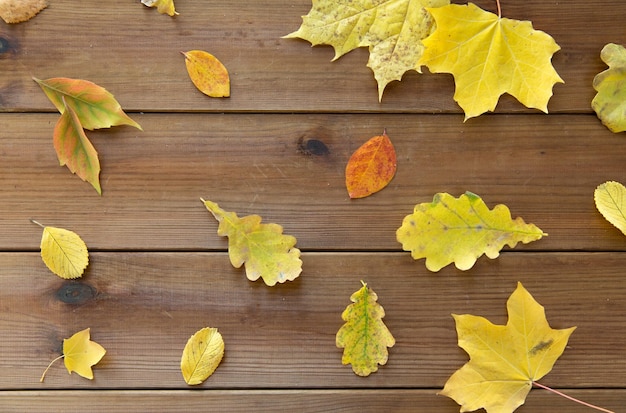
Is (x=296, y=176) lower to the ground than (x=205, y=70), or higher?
lower

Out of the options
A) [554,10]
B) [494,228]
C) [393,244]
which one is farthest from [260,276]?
[554,10]

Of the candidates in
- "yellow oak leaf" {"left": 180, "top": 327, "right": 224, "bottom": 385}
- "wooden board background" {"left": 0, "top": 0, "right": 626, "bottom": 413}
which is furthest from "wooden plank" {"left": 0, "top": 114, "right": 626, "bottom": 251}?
"yellow oak leaf" {"left": 180, "top": 327, "right": 224, "bottom": 385}

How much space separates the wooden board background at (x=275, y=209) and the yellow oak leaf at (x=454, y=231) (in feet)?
0.09

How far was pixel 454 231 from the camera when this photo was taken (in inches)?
31.4

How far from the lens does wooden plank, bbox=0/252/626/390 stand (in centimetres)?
82

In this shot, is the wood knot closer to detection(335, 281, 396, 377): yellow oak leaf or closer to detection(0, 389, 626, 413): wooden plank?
detection(0, 389, 626, 413): wooden plank

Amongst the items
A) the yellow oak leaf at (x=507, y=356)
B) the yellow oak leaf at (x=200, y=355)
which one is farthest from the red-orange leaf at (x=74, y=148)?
the yellow oak leaf at (x=507, y=356)

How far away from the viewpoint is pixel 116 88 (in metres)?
0.81

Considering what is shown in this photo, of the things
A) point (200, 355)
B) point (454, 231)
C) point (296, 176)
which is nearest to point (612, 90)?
point (454, 231)

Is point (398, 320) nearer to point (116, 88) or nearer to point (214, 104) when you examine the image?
point (214, 104)

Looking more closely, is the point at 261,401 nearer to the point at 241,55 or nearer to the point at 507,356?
the point at 507,356

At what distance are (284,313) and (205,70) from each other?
1.09 feet

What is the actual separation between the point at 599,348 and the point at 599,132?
29cm

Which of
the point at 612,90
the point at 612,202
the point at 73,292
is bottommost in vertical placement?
the point at 73,292
